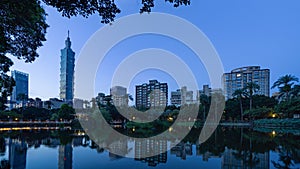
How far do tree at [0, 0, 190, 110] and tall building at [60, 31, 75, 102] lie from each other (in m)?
121

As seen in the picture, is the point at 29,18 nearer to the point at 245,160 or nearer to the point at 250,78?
the point at 245,160

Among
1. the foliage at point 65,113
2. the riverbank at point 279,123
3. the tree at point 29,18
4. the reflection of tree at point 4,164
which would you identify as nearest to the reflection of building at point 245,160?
the tree at point 29,18

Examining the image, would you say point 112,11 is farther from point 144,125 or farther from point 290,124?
A: point 290,124

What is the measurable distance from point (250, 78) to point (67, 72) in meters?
93.9

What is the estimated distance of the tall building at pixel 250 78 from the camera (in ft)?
288

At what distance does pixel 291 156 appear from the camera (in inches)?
330

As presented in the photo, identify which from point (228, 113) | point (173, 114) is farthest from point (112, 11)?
point (228, 113)

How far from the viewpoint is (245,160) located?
25.7ft

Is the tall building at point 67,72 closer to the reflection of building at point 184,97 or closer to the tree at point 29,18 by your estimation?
the reflection of building at point 184,97

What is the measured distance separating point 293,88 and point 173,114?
2240 centimetres

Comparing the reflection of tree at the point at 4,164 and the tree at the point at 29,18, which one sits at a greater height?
the tree at the point at 29,18

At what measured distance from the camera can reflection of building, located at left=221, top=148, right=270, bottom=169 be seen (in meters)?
7.07

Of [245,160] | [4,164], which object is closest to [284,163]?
[245,160]

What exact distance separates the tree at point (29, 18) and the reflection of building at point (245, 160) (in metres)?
5.66
